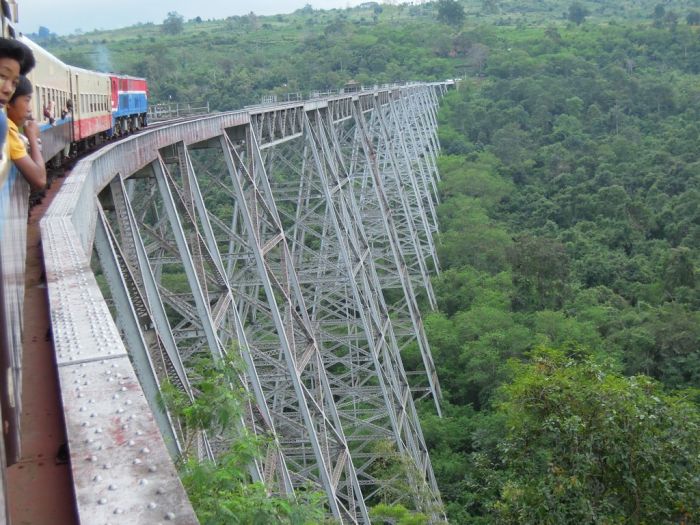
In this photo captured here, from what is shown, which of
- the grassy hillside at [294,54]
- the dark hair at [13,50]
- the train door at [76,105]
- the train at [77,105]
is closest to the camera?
the dark hair at [13,50]

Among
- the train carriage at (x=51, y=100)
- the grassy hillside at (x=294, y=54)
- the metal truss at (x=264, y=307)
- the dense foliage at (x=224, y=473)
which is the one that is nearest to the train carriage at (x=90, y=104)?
the train carriage at (x=51, y=100)

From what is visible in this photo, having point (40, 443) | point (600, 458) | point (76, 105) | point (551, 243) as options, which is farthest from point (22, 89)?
point (551, 243)

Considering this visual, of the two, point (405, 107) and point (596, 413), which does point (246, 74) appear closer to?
point (405, 107)

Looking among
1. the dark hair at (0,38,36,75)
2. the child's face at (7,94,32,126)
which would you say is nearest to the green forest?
the child's face at (7,94,32,126)

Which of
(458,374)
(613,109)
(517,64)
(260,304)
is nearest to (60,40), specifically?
(517,64)

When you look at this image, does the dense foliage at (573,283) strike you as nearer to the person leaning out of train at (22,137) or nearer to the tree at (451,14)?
the person leaning out of train at (22,137)

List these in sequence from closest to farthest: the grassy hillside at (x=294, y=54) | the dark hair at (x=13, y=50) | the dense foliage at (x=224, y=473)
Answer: the dark hair at (x=13, y=50) < the dense foliage at (x=224, y=473) < the grassy hillside at (x=294, y=54)

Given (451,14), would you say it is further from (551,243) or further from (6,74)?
(6,74)
